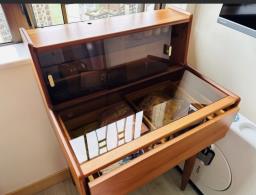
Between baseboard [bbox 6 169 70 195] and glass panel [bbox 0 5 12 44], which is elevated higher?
glass panel [bbox 0 5 12 44]

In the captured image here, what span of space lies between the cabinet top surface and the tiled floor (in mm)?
1132

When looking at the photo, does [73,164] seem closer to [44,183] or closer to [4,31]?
[4,31]

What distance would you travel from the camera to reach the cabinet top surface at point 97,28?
0.73 meters

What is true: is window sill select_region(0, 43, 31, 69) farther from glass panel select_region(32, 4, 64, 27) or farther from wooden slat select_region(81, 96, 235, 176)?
wooden slat select_region(81, 96, 235, 176)

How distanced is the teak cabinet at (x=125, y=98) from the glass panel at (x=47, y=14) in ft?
0.89

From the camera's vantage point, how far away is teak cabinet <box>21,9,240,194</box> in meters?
0.70

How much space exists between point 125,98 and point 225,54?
704 mm

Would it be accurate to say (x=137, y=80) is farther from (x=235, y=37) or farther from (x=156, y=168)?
(x=235, y=37)

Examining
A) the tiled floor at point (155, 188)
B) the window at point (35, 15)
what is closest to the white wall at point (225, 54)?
the window at point (35, 15)

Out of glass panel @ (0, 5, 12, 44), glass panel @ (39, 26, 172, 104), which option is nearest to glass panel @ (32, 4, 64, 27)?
glass panel @ (0, 5, 12, 44)

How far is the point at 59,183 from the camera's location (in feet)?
4.90

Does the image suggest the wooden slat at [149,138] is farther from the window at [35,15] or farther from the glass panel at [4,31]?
the glass panel at [4,31]

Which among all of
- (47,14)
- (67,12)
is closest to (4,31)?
(47,14)

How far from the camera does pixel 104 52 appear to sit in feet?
2.97
